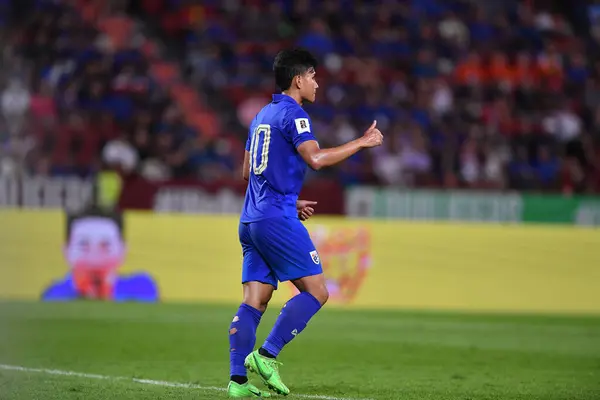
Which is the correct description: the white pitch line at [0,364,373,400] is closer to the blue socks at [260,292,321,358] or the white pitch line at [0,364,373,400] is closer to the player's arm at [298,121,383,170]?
the blue socks at [260,292,321,358]

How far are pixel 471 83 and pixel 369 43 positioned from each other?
2.42 meters

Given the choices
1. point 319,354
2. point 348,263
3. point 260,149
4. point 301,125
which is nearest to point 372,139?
point 301,125

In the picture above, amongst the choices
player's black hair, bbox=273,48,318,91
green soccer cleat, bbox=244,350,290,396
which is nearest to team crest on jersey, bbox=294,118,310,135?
player's black hair, bbox=273,48,318,91

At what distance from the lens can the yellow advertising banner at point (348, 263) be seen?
1524 cm

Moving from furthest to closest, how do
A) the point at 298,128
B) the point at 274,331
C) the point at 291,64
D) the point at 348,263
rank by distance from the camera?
1. the point at 348,263
2. the point at 291,64
3. the point at 274,331
4. the point at 298,128

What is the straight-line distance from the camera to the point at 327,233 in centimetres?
1533

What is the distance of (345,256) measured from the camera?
602 inches

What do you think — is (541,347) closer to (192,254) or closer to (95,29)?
(192,254)

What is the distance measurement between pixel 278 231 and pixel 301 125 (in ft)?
2.16

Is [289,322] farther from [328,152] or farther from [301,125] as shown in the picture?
[301,125]

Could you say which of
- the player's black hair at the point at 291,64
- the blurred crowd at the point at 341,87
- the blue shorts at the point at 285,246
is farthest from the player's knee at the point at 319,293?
the blurred crowd at the point at 341,87

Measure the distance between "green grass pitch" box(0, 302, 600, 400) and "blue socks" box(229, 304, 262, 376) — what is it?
341 mm

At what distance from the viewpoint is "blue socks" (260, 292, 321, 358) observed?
6.62 metres

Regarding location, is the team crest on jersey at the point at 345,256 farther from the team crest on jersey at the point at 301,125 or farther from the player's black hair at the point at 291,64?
the team crest on jersey at the point at 301,125
